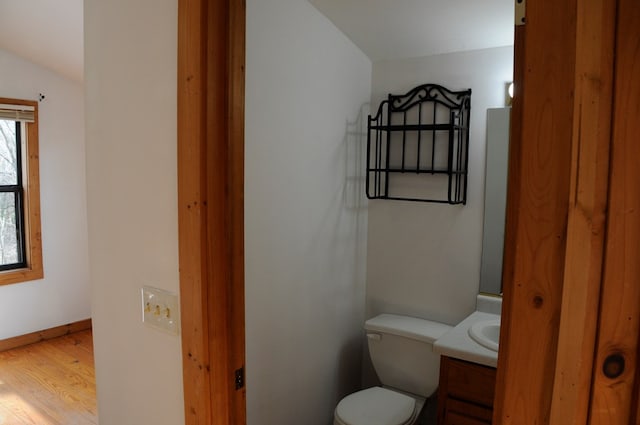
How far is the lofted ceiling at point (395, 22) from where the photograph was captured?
1966mm

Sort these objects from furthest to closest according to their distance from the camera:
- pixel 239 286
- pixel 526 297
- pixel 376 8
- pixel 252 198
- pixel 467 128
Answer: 1. pixel 467 128
2. pixel 376 8
3. pixel 252 198
4. pixel 239 286
5. pixel 526 297

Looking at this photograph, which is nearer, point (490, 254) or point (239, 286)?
point (239, 286)

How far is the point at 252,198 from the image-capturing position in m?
1.81

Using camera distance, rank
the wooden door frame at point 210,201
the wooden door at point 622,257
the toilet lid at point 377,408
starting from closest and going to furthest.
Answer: the wooden door at point 622,257 < the wooden door frame at point 210,201 < the toilet lid at point 377,408

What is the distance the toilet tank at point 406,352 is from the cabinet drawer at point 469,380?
0.19 m

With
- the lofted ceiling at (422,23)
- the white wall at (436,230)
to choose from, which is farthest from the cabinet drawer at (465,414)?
the lofted ceiling at (422,23)

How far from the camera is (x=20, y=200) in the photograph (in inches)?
147

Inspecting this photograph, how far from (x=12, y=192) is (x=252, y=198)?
2969 mm

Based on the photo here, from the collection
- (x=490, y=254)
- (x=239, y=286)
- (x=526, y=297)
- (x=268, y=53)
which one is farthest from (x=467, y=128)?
(x=526, y=297)

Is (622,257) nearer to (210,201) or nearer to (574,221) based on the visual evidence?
(574,221)

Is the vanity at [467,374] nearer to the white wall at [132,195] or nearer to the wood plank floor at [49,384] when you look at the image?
the white wall at [132,195]

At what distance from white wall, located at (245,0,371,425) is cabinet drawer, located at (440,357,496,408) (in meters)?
0.66

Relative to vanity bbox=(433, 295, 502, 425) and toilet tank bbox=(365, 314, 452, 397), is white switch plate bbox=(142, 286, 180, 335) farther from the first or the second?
toilet tank bbox=(365, 314, 452, 397)

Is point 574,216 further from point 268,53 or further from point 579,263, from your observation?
point 268,53
